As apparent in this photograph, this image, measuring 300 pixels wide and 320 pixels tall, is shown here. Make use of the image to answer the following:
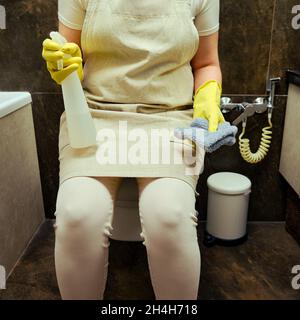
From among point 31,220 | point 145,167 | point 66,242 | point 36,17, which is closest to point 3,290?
point 31,220

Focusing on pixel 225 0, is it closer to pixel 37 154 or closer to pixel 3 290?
pixel 37 154

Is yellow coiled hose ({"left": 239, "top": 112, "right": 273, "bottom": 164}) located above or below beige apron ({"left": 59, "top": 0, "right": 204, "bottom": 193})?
below

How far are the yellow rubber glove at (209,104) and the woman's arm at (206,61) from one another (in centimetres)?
4

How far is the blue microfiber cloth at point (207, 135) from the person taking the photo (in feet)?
2.71

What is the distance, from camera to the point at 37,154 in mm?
1465

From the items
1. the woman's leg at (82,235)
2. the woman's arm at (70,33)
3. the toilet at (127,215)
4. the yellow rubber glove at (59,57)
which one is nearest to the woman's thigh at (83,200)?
the woman's leg at (82,235)

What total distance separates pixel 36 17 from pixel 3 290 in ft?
3.16

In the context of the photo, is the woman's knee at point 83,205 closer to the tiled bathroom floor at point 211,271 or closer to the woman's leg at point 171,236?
the woman's leg at point 171,236

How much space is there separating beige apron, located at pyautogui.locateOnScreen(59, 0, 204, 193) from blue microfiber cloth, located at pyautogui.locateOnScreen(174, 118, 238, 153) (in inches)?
1.1

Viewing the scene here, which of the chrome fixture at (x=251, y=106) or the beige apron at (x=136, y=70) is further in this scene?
the chrome fixture at (x=251, y=106)

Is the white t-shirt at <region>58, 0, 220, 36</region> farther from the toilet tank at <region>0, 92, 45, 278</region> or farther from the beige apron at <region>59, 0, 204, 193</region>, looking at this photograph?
the toilet tank at <region>0, 92, 45, 278</region>

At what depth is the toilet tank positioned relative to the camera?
3.88 ft

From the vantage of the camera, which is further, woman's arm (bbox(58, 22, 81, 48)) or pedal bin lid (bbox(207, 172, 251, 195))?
pedal bin lid (bbox(207, 172, 251, 195))

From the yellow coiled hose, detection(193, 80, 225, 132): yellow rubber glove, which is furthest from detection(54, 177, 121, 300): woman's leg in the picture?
the yellow coiled hose
